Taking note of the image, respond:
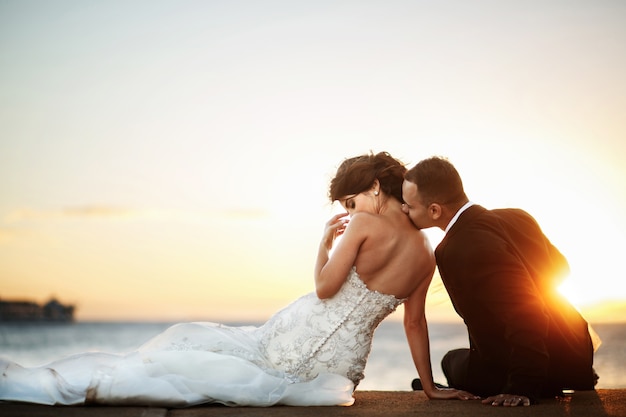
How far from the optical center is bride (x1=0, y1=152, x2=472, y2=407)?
12.2ft

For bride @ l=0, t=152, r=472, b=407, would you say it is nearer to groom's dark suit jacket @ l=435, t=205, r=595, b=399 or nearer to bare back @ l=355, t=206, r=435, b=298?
bare back @ l=355, t=206, r=435, b=298

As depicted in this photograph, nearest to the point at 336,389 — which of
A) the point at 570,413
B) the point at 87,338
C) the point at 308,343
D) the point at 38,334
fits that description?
the point at 308,343

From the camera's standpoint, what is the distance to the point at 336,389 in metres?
3.90

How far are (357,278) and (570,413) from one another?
134 centimetres

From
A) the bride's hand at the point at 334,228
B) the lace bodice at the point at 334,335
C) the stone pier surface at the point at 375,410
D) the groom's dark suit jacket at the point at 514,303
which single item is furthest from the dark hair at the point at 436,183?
the stone pier surface at the point at 375,410

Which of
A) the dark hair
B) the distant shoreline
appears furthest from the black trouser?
the distant shoreline

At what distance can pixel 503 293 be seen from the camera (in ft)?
12.0

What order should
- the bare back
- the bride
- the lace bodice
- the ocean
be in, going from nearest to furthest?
the bride
the bare back
the lace bodice
the ocean

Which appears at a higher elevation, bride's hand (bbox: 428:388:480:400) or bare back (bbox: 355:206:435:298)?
bare back (bbox: 355:206:435:298)

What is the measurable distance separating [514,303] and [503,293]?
2.9 inches

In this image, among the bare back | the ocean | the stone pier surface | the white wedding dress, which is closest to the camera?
the stone pier surface

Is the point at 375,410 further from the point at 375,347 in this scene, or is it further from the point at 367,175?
the point at 375,347

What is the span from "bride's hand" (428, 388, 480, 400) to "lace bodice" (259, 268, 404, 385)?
48 centimetres

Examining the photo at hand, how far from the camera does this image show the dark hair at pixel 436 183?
3861 millimetres
